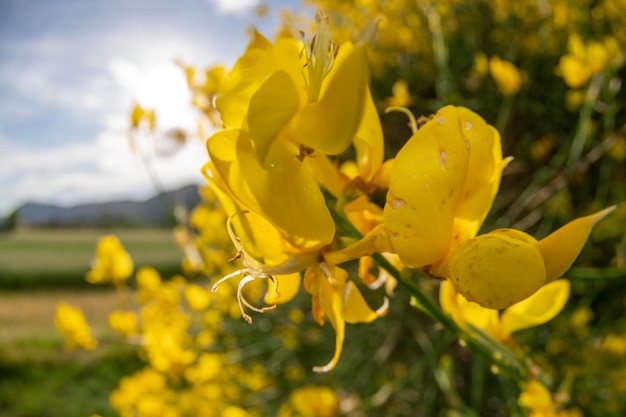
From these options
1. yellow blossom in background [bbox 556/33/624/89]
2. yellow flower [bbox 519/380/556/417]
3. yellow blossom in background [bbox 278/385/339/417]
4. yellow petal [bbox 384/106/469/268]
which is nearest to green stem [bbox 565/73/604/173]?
yellow blossom in background [bbox 556/33/624/89]

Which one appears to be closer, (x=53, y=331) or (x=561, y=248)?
(x=561, y=248)

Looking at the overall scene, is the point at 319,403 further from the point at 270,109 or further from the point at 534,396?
the point at 270,109

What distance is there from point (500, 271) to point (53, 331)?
5133 mm

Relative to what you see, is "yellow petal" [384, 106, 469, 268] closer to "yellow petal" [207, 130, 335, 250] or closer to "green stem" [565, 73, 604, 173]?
"yellow petal" [207, 130, 335, 250]

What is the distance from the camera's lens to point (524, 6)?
139 centimetres

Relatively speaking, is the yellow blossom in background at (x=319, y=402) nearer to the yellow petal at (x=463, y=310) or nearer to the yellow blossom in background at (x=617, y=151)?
the yellow petal at (x=463, y=310)

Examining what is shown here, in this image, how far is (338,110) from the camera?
0.58 feet

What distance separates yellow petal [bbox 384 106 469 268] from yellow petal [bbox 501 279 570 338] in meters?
0.13

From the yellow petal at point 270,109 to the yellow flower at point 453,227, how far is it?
0.14 feet

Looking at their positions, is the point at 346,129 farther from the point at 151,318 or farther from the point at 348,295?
the point at 151,318

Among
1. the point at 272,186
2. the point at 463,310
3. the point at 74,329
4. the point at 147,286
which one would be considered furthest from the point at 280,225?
the point at 147,286

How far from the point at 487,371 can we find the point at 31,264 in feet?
24.0

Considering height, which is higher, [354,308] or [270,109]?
[270,109]

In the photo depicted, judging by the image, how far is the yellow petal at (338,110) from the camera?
17cm
